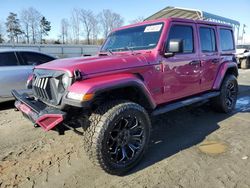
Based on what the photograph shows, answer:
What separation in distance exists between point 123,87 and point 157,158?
1204mm

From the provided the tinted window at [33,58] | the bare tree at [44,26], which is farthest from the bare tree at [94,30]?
the tinted window at [33,58]

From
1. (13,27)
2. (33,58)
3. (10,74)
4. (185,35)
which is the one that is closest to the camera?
(185,35)

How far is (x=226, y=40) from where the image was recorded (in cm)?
608

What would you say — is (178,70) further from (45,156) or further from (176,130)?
(45,156)

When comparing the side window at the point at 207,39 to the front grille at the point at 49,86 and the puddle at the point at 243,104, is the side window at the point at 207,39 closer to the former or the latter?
the puddle at the point at 243,104

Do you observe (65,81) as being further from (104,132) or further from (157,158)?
(157,158)

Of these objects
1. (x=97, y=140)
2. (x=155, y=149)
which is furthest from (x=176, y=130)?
(x=97, y=140)

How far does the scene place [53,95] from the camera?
3414 mm

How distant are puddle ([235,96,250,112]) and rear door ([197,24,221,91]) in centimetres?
147

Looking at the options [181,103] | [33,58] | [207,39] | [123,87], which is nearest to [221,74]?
[207,39]

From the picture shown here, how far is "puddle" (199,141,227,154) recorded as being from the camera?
3.96m

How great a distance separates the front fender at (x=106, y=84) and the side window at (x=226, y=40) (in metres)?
3.14

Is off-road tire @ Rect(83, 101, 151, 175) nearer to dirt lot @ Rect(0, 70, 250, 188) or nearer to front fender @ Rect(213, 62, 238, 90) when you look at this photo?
dirt lot @ Rect(0, 70, 250, 188)

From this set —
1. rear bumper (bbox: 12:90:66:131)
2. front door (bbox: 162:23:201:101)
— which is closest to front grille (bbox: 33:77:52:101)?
rear bumper (bbox: 12:90:66:131)
